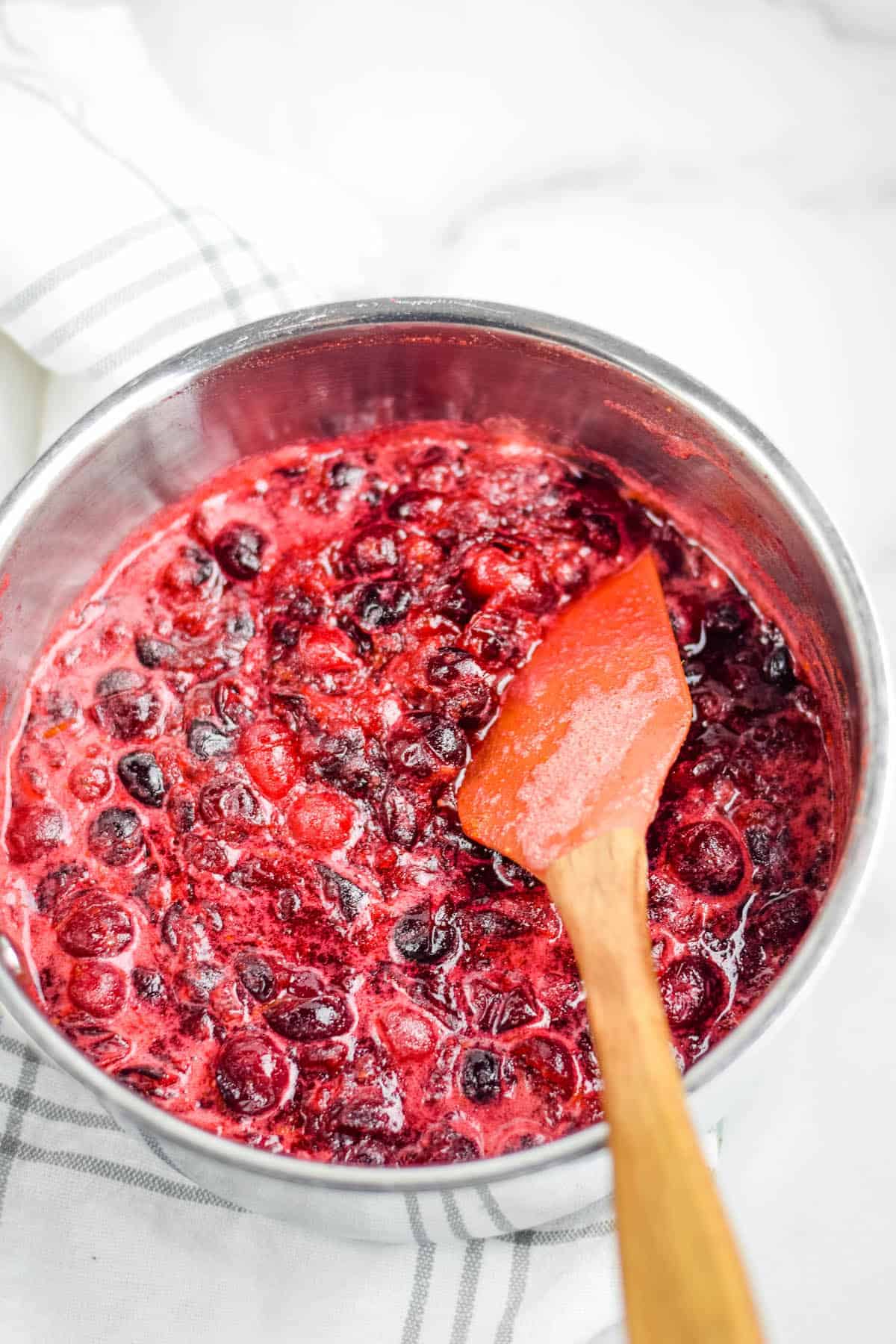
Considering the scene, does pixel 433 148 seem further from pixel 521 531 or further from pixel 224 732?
pixel 224 732

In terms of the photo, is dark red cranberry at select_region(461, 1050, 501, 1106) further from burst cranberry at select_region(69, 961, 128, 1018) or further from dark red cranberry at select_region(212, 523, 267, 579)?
dark red cranberry at select_region(212, 523, 267, 579)

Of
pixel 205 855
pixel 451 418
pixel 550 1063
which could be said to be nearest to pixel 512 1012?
pixel 550 1063

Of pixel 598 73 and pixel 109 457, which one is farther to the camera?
pixel 598 73

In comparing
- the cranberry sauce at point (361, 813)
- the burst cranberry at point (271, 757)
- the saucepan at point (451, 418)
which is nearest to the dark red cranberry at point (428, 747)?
the cranberry sauce at point (361, 813)

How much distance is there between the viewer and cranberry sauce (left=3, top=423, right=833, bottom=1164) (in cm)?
144

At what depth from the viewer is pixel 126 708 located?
165 centimetres

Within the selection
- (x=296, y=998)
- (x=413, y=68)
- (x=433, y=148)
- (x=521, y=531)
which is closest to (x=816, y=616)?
(x=521, y=531)

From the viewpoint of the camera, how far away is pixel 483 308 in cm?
163

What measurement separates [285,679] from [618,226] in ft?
3.74

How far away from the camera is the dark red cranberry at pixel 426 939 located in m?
1.49

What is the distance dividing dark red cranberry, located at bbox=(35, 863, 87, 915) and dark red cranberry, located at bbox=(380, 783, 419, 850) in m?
0.39

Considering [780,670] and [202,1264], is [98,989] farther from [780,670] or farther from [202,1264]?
[780,670]

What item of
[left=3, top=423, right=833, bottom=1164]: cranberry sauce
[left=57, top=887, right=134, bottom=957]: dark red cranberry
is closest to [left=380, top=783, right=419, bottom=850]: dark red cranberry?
[left=3, top=423, right=833, bottom=1164]: cranberry sauce

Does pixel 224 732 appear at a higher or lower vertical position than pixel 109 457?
lower
